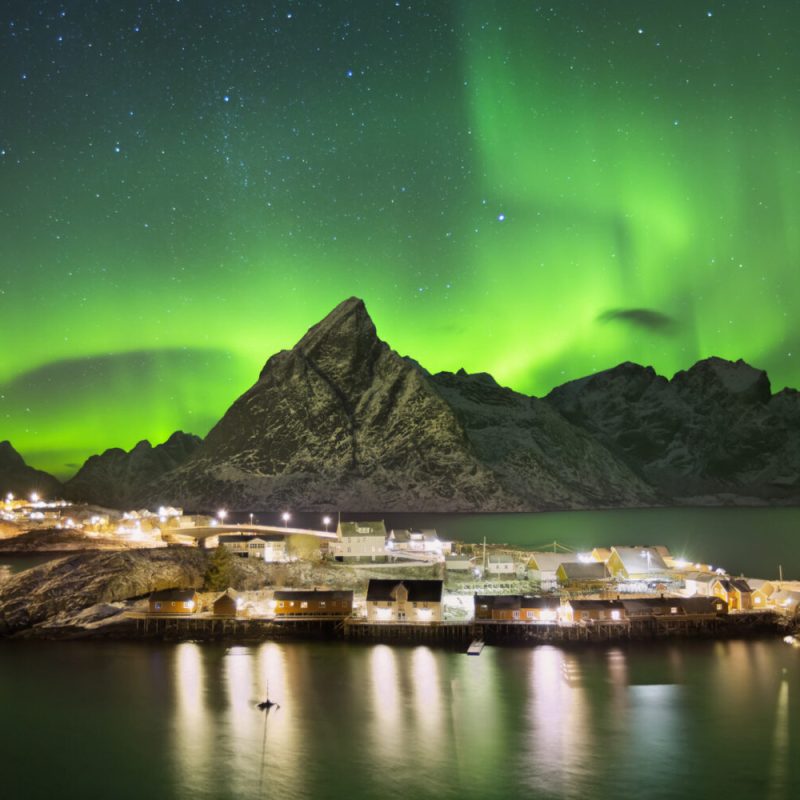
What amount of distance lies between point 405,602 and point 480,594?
650 cm

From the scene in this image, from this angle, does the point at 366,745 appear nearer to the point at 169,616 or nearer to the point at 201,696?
the point at 201,696

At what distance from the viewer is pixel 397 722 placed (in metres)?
40.3

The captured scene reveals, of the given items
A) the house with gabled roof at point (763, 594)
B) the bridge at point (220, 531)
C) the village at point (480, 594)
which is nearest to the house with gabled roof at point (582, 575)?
the village at point (480, 594)

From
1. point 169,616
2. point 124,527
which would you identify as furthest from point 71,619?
point 124,527

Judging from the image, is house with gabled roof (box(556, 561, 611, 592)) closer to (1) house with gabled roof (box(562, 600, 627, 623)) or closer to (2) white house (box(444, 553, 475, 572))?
(1) house with gabled roof (box(562, 600, 627, 623))

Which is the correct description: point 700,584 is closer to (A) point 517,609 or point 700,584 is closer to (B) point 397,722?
(A) point 517,609

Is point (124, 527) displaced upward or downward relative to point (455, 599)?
upward

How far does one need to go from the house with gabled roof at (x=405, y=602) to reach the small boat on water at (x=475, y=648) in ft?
13.4

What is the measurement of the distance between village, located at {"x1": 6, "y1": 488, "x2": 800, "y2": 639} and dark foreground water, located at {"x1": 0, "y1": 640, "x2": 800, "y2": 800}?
136 inches

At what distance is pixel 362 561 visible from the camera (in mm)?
80750

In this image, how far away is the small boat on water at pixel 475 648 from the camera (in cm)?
5169

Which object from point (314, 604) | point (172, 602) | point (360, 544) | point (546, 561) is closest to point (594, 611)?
point (546, 561)

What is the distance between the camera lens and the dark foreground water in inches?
1302

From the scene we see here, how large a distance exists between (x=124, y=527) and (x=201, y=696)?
284ft
